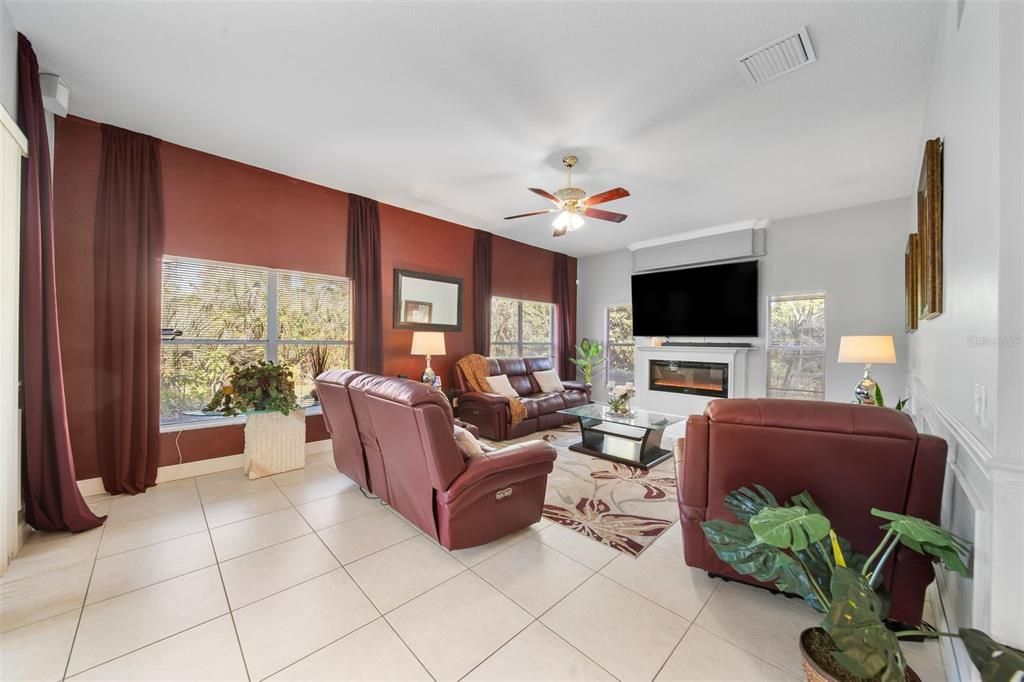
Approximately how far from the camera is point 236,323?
12.8ft

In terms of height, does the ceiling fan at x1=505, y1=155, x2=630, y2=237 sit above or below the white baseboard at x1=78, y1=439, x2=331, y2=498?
above

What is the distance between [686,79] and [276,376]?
404cm

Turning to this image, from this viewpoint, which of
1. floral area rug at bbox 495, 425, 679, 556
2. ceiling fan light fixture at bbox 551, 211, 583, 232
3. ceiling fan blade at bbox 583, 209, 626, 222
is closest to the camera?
floral area rug at bbox 495, 425, 679, 556

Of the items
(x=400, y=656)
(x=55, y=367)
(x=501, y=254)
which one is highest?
(x=501, y=254)

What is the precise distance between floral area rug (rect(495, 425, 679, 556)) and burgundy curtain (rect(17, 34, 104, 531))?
3193 mm

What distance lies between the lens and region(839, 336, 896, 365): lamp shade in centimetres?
392

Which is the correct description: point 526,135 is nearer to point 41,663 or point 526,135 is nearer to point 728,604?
point 728,604

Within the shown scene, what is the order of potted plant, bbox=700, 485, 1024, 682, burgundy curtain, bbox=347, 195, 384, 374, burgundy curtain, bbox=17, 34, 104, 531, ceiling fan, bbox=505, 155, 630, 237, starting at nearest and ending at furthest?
1. potted plant, bbox=700, 485, 1024, 682
2. burgundy curtain, bbox=17, 34, 104, 531
3. ceiling fan, bbox=505, 155, 630, 237
4. burgundy curtain, bbox=347, 195, 384, 374

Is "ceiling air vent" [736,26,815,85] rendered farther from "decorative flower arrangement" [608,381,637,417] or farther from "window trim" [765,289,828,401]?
"window trim" [765,289,828,401]

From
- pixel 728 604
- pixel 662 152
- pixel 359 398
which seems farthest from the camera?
pixel 662 152

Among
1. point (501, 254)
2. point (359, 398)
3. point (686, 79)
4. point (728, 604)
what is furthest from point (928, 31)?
point (501, 254)

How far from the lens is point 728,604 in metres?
1.93

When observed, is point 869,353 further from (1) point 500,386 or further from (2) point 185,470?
(2) point 185,470

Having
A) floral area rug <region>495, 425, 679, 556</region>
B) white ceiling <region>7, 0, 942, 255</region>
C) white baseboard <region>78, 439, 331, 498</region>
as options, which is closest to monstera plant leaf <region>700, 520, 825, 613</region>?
floral area rug <region>495, 425, 679, 556</region>
